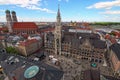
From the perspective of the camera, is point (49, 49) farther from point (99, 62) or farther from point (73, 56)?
point (99, 62)

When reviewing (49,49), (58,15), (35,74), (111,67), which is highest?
(58,15)

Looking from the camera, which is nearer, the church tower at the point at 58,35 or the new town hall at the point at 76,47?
Answer: the new town hall at the point at 76,47

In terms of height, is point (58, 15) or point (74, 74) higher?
point (58, 15)

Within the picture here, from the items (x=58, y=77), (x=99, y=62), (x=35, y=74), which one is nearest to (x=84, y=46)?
(x=99, y=62)

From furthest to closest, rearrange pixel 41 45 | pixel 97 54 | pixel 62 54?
pixel 41 45, pixel 62 54, pixel 97 54

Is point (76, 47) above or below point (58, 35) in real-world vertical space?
below

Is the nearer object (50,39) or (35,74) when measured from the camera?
(35,74)

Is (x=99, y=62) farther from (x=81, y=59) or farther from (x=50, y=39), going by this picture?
(x=50, y=39)

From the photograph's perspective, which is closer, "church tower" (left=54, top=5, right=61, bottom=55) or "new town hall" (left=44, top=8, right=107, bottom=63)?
"new town hall" (left=44, top=8, right=107, bottom=63)

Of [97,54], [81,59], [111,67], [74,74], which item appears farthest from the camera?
[81,59]

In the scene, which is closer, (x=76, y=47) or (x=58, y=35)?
(x=76, y=47)
